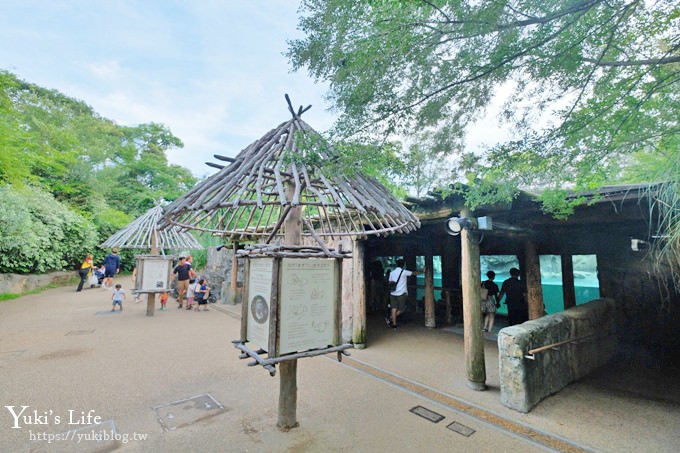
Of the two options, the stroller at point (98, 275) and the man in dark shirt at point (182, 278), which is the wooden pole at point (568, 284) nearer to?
the man in dark shirt at point (182, 278)

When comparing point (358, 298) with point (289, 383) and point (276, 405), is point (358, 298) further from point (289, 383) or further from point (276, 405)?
point (289, 383)

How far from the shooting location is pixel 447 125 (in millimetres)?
4020

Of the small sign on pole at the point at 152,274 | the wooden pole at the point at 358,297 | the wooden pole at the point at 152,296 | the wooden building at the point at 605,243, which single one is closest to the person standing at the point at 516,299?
the wooden building at the point at 605,243

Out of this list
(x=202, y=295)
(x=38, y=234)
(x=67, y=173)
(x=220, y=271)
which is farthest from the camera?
(x=67, y=173)

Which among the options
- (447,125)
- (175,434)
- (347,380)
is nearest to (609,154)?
(447,125)

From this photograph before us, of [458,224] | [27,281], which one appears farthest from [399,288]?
[27,281]

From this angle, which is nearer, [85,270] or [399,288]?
[399,288]

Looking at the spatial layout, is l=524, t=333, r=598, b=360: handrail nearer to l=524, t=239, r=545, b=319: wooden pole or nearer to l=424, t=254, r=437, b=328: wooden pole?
l=524, t=239, r=545, b=319: wooden pole

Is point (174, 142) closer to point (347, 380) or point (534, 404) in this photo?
point (347, 380)

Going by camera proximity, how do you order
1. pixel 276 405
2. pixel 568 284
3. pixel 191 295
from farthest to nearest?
pixel 191 295, pixel 568 284, pixel 276 405

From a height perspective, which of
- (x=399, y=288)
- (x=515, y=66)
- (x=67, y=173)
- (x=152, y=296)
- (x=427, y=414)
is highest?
(x=67, y=173)

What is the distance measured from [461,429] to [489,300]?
5.05m

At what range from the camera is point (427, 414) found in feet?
12.2

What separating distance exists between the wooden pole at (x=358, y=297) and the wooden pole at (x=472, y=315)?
8.06 ft
